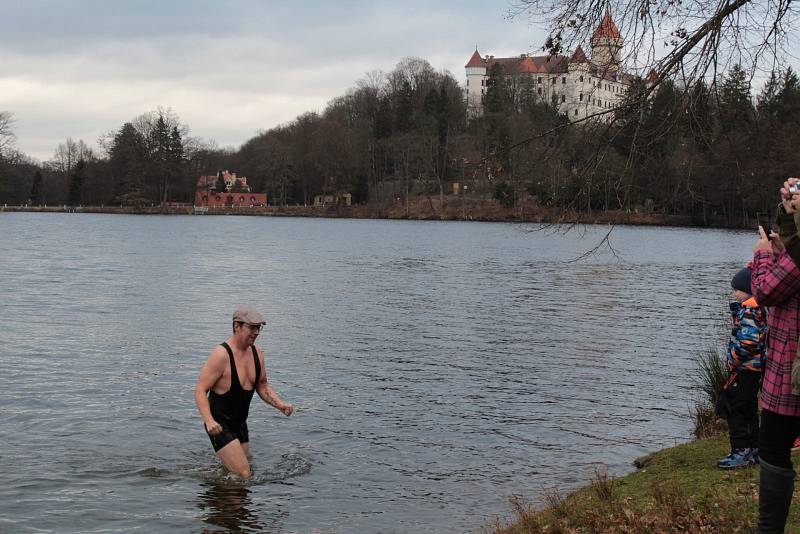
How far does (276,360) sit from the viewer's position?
1927 cm

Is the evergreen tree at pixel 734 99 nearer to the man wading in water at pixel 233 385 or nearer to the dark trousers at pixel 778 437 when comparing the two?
the dark trousers at pixel 778 437

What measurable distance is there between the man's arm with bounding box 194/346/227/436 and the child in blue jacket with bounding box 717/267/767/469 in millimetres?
4979

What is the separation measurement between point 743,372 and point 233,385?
508 cm

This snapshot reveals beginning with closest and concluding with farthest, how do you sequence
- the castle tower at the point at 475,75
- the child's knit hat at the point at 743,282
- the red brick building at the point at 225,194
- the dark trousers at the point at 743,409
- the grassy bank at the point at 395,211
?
the child's knit hat at the point at 743,282
the dark trousers at the point at 743,409
the grassy bank at the point at 395,211
the red brick building at the point at 225,194
the castle tower at the point at 475,75

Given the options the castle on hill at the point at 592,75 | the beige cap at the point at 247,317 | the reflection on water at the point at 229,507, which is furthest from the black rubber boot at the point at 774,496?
the beige cap at the point at 247,317

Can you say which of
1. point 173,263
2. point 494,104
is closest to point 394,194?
point 494,104

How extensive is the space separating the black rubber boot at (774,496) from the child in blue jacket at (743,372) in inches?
86.1

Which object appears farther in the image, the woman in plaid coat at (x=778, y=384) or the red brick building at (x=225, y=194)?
the red brick building at (x=225, y=194)

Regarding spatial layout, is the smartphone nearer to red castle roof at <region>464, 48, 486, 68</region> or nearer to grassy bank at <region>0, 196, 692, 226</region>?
grassy bank at <region>0, 196, 692, 226</region>

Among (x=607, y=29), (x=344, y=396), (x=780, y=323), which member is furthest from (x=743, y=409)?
(x=344, y=396)

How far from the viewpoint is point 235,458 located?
10.3 metres

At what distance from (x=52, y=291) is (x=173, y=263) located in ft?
52.6

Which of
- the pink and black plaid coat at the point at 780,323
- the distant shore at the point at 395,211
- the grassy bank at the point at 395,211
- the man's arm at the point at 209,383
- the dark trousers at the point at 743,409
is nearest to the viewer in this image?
the pink and black plaid coat at the point at 780,323

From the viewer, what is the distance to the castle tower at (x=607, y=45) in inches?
378
